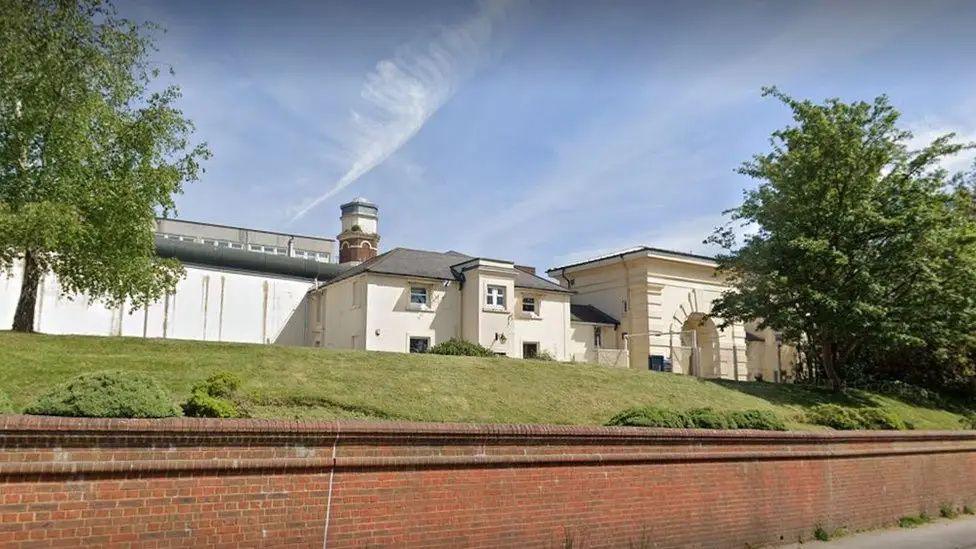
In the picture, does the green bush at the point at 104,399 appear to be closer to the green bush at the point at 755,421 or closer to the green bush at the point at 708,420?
the green bush at the point at 708,420

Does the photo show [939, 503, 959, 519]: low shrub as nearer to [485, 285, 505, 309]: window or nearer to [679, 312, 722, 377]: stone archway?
[679, 312, 722, 377]: stone archway

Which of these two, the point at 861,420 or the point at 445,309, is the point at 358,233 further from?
the point at 861,420

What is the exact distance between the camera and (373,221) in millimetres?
50344

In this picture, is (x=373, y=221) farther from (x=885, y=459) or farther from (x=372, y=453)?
(x=372, y=453)

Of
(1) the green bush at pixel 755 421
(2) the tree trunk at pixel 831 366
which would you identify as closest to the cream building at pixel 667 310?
(2) the tree trunk at pixel 831 366

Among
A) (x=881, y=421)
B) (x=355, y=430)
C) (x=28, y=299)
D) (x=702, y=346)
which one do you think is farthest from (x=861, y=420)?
(x=702, y=346)

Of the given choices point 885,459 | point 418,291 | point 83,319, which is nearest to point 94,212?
point 83,319

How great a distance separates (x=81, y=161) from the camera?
21.2 metres

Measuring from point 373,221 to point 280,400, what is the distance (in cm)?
3650

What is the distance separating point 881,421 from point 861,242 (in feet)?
33.2

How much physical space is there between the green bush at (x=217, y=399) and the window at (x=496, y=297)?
22301 mm

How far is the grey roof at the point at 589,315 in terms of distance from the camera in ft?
137

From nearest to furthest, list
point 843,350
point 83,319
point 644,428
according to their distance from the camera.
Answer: point 644,428
point 843,350
point 83,319

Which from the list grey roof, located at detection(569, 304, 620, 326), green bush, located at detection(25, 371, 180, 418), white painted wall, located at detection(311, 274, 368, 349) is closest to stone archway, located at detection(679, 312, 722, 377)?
grey roof, located at detection(569, 304, 620, 326)
